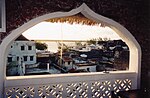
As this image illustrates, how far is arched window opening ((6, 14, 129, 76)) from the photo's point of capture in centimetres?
421

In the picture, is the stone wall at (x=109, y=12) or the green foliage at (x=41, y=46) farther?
the green foliage at (x=41, y=46)

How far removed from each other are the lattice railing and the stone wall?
0.61 meters

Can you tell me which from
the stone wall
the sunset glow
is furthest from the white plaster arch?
the sunset glow

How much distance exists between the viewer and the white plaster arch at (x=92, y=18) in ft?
10.1

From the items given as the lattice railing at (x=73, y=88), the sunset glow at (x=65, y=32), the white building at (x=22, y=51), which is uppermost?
the sunset glow at (x=65, y=32)

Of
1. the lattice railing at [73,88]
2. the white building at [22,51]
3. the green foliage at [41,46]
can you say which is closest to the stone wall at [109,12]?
the lattice railing at [73,88]

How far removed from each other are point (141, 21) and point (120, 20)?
61 cm

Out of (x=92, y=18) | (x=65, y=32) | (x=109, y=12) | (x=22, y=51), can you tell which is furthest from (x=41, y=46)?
(x=109, y=12)

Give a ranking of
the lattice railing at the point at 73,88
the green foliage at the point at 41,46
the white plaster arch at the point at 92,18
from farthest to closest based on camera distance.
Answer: the green foliage at the point at 41,46 < the lattice railing at the point at 73,88 < the white plaster arch at the point at 92,18

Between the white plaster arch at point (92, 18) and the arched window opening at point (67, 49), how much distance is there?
0.30 m

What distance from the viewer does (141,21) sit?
418 centimetres

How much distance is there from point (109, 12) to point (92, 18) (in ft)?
1.30

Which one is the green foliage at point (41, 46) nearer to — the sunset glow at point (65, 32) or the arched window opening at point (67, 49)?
the arched window opening at point (67, 49)

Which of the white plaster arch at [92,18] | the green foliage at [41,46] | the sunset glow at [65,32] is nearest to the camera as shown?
the white plaster arch at [92,18]
